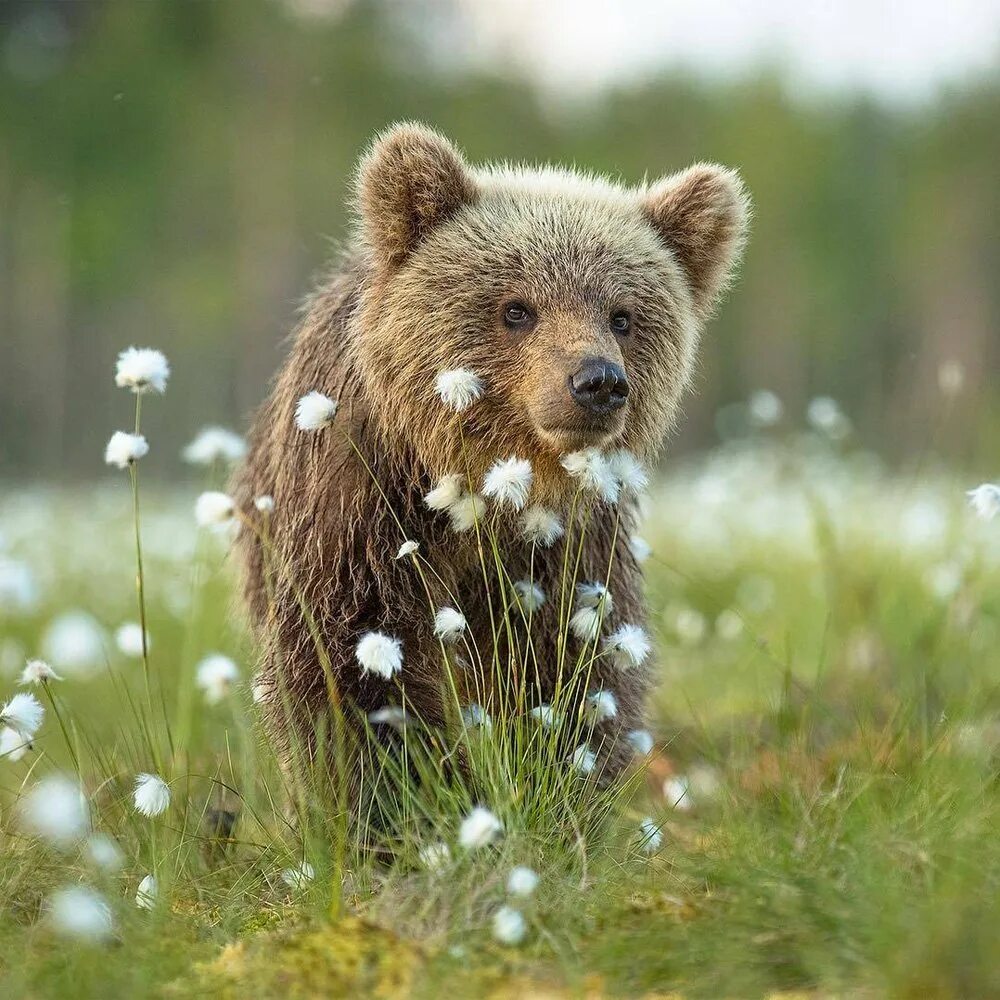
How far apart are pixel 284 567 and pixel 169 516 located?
9.31m

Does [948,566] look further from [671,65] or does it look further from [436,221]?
[671,65]

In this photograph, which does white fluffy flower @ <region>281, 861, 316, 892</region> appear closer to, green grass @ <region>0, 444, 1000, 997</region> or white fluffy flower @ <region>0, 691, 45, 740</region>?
green grass @ <region>0, 444, 1000, 997</region>

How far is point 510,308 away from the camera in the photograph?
426 cm

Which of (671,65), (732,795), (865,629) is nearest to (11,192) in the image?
(671,65)

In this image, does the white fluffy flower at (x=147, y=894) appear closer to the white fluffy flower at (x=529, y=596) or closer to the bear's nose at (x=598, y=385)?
the white fluffy flower at (x=529, y=596)

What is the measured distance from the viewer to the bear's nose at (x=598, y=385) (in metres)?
3.82

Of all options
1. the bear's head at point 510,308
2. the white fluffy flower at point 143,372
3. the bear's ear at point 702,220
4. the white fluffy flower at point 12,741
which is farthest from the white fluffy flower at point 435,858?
the bear's ear at point 702,220

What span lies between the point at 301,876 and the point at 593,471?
52.2 inches

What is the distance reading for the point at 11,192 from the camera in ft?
95.4

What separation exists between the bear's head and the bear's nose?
0.02 m

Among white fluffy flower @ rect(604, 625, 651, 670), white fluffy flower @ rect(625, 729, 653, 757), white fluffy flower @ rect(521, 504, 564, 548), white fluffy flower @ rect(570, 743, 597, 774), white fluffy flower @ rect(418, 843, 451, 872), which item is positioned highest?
white fluffy flower @ rect(521, 504, 564, 548)

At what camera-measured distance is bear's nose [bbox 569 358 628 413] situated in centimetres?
382

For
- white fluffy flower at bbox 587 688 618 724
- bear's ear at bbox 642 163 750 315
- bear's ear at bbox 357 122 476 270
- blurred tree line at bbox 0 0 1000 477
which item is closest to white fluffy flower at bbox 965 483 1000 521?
white fluffy flower at bbox 587 688 618 724

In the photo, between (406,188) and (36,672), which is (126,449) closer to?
(36,672)
